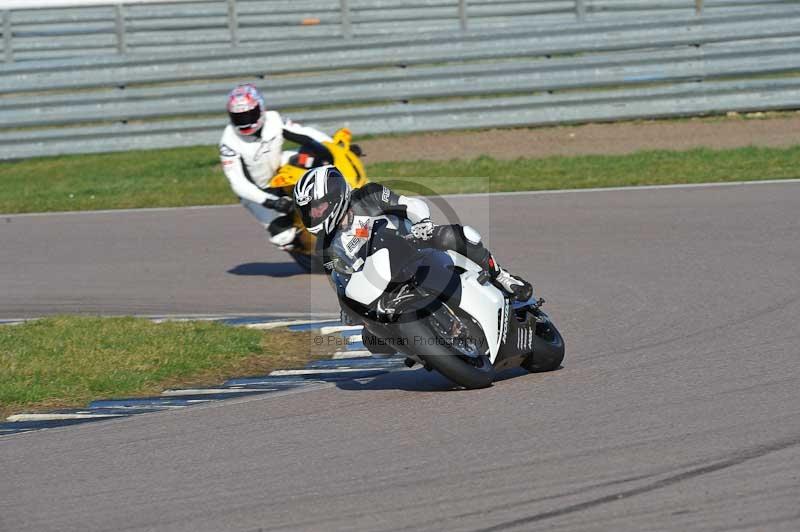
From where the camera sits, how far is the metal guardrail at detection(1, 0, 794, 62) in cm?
2361

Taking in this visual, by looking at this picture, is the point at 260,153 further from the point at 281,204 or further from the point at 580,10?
the point at 580,10

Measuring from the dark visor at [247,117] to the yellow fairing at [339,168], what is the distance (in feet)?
1.83

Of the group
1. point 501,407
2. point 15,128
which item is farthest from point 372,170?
point 501,407

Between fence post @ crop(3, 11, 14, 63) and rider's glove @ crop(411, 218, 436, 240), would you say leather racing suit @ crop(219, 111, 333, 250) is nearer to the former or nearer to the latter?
rider's glove @ crop(411, 218, 436, 240)

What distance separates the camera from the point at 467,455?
5711 millimetres

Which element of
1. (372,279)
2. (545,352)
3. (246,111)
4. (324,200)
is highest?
(324,200)

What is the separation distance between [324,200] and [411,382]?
1.30m

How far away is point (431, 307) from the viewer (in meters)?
6.87

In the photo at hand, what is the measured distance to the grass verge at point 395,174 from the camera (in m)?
15.1

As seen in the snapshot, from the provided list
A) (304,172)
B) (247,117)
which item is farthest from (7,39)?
(304,172)

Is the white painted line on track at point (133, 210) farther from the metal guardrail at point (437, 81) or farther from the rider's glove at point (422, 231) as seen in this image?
the rider's glove at point (422, 231)

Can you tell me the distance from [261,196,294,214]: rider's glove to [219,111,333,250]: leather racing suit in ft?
0.64

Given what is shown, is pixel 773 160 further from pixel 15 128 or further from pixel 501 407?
pixel 15 128

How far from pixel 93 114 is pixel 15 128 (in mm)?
1251
